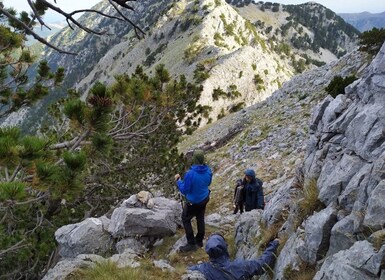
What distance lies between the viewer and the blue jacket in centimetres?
823

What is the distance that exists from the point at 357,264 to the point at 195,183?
4.49 meters

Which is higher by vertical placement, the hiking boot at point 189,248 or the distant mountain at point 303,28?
the distant mountain at point 303,28

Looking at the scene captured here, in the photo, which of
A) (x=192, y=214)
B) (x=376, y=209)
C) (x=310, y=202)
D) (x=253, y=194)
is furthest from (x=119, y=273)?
(x=253, y=194)

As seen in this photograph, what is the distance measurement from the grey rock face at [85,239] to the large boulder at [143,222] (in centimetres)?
29

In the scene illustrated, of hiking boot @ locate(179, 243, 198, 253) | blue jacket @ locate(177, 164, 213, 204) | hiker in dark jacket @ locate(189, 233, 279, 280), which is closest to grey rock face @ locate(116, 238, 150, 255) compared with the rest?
hiking boot @ locate(179, 243, 198, 253)

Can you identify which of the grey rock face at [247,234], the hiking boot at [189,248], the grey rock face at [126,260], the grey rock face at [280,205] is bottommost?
the hiking boot at [189,248]

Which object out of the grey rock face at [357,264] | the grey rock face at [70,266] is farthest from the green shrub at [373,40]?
the grey rock face at [70,266]

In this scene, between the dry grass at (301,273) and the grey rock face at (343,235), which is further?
the dry grass at (301,273)

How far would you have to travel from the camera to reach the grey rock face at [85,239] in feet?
31.6

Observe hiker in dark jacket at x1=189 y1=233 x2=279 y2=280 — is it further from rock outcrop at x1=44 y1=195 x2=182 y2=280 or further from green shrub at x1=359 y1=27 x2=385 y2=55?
green shrub at x1=359 y1=27 x2=385 y2=55

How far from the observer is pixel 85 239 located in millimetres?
9734

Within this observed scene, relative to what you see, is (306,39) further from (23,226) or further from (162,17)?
(23,226)

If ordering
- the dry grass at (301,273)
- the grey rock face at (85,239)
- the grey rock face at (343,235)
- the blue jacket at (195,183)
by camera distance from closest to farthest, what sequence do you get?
the grey rock face at (343,235)
the dry grass at (301,273)
the blue jacket at (195,183)
the grey rock face at (85,239)

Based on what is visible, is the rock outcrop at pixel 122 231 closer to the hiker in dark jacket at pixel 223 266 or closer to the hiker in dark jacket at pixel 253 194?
the hiker in dark jacket at pixel 253 194
